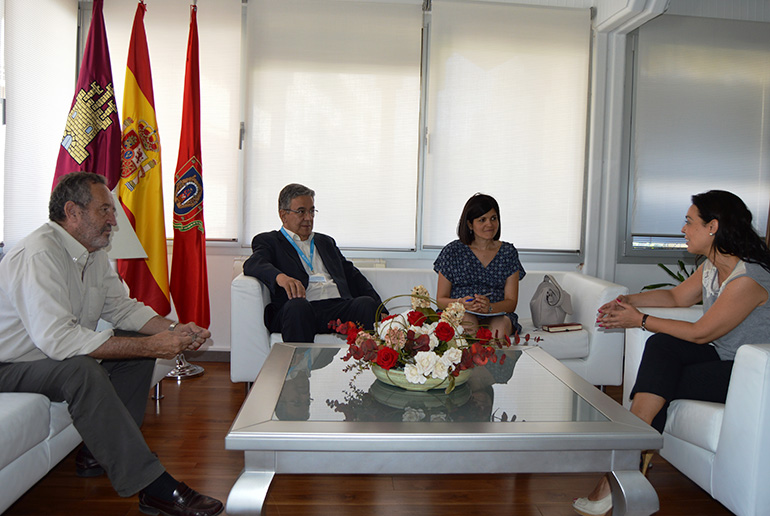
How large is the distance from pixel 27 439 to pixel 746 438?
2173 mm

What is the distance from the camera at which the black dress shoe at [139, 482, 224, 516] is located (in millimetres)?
1960

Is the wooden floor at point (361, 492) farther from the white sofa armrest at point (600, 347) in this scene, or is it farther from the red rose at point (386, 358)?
the white sofa armrest at point (600, 347)

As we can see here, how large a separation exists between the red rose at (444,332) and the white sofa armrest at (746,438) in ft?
2.96

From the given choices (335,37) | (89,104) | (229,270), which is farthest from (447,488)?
(335,37)

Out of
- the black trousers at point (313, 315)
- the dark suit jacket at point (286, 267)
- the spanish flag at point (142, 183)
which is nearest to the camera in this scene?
the black trousers at point (313, 315)

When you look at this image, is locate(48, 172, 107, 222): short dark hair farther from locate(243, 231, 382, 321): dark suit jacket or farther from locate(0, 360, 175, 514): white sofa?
locate(243, 231, 382, 321): dark suit jacket

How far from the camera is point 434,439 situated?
1535 millimetres

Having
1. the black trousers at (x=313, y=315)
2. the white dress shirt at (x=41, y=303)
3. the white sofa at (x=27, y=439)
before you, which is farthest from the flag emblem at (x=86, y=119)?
the white sofa at (x=27, y=439)

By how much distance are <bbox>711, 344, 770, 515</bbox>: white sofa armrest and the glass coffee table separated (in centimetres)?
40

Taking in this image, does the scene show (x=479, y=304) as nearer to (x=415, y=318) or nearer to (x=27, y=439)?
(x=415, y=318)

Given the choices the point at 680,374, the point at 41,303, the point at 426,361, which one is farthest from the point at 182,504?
the point at 680,374

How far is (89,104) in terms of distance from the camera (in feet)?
11.6

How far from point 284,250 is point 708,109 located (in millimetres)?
3364

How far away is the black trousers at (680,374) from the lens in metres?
2.15
